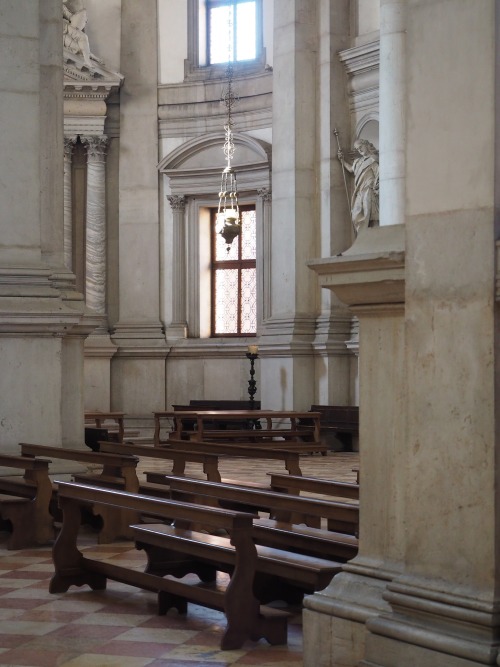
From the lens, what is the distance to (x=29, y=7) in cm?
1063

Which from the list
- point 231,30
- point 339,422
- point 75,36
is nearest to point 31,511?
point 339,422

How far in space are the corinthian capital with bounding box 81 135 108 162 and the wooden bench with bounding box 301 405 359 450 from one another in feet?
23.2

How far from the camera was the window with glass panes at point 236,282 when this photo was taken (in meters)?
22.3

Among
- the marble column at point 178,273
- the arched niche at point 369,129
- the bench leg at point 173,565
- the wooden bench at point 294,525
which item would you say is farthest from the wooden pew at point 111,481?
the marble column at point 178,273

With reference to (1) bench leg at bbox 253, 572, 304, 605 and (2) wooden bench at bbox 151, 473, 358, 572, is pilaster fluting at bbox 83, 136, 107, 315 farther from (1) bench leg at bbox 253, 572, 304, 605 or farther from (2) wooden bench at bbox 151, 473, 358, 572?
(1) bench leg at bbox 253, 572, 304, 605

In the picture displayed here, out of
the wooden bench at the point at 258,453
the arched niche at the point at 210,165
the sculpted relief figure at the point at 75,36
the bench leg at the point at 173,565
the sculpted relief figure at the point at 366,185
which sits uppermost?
the sculpted relief figure at the point at 75,36

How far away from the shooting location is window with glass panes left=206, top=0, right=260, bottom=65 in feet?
73.2

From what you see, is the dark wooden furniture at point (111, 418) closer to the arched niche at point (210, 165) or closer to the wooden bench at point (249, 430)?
the wooden bench at point (249, 430)

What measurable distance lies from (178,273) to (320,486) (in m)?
15.8

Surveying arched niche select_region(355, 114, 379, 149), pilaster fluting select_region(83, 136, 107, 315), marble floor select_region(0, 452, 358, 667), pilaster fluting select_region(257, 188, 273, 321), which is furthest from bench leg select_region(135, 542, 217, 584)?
pilaster fluting select_region(83, 136, 107, 315)

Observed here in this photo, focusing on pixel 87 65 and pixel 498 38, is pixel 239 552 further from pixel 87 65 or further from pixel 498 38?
pixel 87 65

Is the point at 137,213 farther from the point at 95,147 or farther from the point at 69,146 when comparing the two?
the point at 69,146

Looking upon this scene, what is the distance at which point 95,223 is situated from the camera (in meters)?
22.6

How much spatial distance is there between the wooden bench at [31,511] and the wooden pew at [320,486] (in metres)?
1.97
